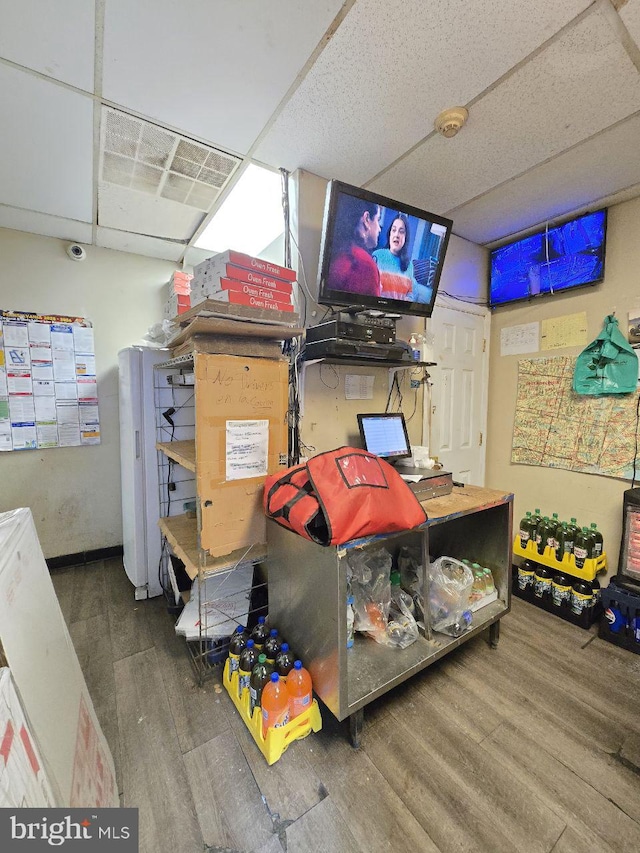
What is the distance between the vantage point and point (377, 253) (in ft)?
5.96

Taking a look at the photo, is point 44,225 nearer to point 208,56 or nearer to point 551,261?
point 208,56

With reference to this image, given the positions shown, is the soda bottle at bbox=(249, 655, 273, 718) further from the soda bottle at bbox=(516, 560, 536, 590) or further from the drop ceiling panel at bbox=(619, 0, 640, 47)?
the drop ceiling panel at bbox=(619, 0, 640, 47)

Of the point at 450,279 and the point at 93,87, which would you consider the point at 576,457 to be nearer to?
the point at 450,279

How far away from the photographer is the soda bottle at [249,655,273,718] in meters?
1.30

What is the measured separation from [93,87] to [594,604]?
11.9 feet

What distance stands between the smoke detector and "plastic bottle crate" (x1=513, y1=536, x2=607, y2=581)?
2.48 m

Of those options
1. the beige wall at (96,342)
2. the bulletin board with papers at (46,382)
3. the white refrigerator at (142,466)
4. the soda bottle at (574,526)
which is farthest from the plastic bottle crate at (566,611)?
the bulletin board with papers at (46,382)

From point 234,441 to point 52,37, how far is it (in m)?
1.53

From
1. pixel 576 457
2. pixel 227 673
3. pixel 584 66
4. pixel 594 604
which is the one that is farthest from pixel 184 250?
pixel 594 604

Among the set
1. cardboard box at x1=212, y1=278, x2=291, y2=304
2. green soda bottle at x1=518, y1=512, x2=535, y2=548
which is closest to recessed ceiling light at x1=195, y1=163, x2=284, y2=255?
cardboard box at x1=212, y1=278, x2=291, y2=304

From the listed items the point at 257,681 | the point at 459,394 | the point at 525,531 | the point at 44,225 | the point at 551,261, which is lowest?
the point at 257,681

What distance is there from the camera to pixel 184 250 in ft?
9.14

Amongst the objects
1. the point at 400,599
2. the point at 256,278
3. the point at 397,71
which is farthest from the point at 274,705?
the point at 397,71

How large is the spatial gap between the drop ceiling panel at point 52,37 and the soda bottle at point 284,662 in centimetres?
234
